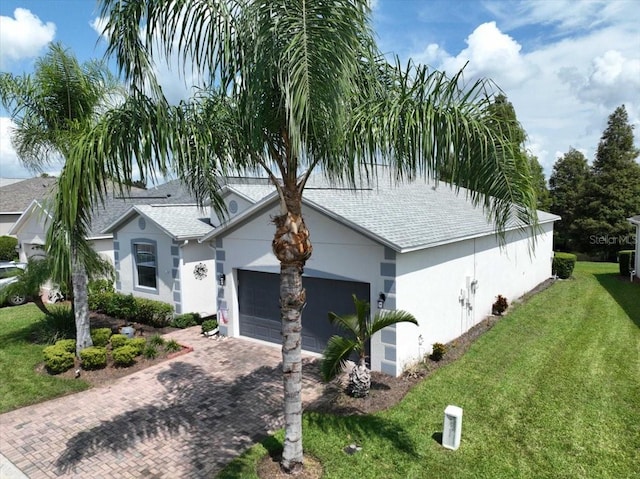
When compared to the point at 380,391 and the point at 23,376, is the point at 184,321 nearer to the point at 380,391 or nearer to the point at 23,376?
the point at 23,376

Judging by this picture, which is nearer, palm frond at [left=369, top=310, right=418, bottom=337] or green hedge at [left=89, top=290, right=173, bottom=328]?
palm frond at [left=369, top=310, right=418, bottom=337]

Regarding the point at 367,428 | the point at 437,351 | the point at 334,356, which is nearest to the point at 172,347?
the point at 334,356

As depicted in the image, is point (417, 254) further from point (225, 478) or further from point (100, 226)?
point (100, 226)

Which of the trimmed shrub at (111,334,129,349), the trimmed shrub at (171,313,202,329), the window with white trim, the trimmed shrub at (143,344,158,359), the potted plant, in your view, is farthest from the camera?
the window with white trim

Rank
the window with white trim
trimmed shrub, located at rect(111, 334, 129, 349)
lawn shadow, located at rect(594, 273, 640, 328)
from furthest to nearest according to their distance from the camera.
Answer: the window with white trim
lawn shadow, located at rect(594, 273, 640, 328)
trimmed shrub, located at rect(111, 334, 129, 349)

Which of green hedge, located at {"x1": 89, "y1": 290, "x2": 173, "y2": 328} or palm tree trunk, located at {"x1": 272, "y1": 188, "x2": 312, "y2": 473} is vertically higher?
palm tree trunk, located at {"x1": 272, "y1": 188, "x2": 312, "y2": 473}

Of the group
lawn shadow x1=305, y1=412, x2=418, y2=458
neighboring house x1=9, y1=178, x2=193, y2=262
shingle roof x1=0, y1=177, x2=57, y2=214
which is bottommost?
lawn shadow x1=305, y1=412, x2=418, y2=458

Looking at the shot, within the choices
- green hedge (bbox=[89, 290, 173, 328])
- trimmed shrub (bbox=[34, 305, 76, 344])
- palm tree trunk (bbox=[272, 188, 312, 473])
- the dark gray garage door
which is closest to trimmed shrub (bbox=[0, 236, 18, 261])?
green hedge (bbox=[89, 290, 173, 328])

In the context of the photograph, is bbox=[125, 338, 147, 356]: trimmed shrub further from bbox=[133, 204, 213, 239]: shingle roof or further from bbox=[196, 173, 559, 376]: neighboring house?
bbox=[133, 204, 213, 239]: shingle roof
